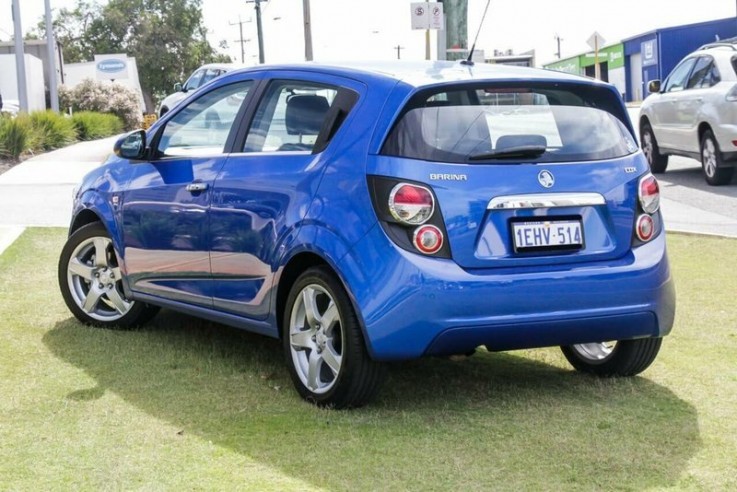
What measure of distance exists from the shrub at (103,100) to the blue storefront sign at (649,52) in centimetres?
2411

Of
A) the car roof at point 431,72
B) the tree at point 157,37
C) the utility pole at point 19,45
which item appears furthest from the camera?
the tree at point 157,37

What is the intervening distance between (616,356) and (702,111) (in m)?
10.4

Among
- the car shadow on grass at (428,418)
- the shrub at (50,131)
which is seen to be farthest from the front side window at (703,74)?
the shrub at (50,131)

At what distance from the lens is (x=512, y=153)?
521 cm

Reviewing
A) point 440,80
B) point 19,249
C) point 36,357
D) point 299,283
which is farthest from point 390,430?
point 19,249

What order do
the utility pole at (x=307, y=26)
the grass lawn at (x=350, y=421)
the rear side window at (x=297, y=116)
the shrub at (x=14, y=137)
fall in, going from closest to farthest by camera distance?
the grass lawn at (x=350, y=421) < the rear side window at (x=297, y=116) < the shrub at (x=14, y=137) < the utility pole at (x=307, y=26)

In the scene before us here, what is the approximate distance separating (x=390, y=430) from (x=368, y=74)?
1.62 metres

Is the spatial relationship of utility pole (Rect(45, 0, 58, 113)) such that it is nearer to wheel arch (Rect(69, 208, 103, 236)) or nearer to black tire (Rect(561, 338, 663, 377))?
wheel arch (Rect(69, 208, 103, 236))

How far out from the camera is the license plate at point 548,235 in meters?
5.14

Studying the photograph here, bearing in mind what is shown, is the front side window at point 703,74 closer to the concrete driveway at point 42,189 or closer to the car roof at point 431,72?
the concrete driveway at point 42,189

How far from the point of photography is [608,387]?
5824 mm

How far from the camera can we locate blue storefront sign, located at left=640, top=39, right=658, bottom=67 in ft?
187

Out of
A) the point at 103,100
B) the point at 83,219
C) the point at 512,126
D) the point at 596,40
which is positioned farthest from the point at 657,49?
the point at 512,126

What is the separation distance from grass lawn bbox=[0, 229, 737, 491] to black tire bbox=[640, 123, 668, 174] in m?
10.9
